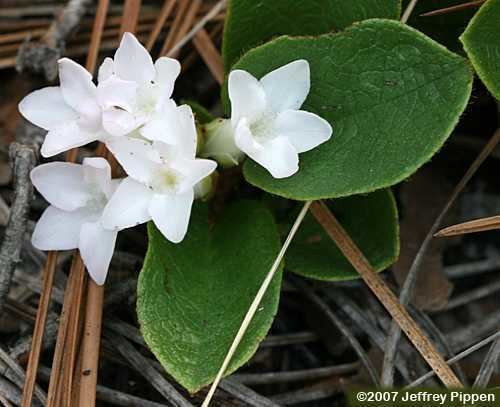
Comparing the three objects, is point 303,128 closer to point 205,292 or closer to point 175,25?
point 205,292

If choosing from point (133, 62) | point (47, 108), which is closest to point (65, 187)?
point (47, 108)

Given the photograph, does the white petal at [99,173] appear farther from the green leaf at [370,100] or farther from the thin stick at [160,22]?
the thin stick at [160,22]

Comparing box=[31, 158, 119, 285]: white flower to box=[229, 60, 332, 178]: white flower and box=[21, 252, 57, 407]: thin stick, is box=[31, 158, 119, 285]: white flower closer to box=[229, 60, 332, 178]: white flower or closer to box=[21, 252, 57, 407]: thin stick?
box=[21, 252, 57, 407]: thin stick

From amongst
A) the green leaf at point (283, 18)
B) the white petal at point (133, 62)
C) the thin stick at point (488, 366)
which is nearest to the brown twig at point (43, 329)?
the white petal at point (133, 62)

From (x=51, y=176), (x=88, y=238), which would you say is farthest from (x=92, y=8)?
(x=88, y=238)

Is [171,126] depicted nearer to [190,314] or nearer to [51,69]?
[190,314]

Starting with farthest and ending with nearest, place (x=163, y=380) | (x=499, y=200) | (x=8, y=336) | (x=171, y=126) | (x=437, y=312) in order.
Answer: (x=499, y=200) → (x=437, y=312) → (x=8, y=336) → (x=163, y=380) → (x=171, y=126)

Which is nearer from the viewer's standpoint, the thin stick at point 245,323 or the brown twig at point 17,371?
the thin stick at point 245,323
